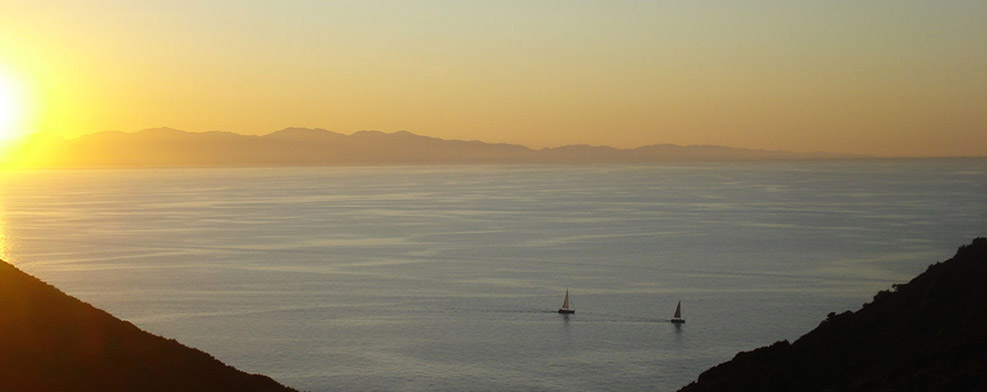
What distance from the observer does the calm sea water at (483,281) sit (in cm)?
4803

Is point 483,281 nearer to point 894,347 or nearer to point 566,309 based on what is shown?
point 566,309

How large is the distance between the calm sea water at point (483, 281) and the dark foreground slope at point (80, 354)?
13920mm

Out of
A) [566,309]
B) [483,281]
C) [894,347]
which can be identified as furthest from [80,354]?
[483,281]

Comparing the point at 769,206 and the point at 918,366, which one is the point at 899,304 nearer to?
the point at 918,366

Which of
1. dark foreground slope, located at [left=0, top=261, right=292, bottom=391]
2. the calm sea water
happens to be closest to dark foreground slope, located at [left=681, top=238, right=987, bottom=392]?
the calm sea water

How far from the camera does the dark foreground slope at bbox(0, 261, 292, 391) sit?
25.2 metres

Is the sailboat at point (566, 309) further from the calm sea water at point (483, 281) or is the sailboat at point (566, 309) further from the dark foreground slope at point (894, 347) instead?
the dark foreground slope at point (894, 347)

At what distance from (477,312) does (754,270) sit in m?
27.5

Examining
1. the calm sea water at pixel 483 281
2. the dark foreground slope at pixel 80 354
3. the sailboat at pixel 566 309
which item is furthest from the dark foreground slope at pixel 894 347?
the sailboat at pixel 566 309

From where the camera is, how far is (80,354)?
2677cm

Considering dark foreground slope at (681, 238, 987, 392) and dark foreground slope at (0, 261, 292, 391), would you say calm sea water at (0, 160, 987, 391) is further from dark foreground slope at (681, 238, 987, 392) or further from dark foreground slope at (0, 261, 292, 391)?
dark foreground slope at (0, 261, 292, 391)

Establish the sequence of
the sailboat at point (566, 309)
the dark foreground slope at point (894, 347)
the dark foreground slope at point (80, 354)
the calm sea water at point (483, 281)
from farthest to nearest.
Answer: the sailboat at point (566, 309), the calm sea water at point (483, 281), the dark foreground slope at point (894, 347), the dark foreground slope at point (80, 354)

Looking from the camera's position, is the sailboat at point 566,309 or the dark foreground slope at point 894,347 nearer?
the dark foreground slope at point 894,347

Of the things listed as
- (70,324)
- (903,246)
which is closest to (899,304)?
(70,324)
